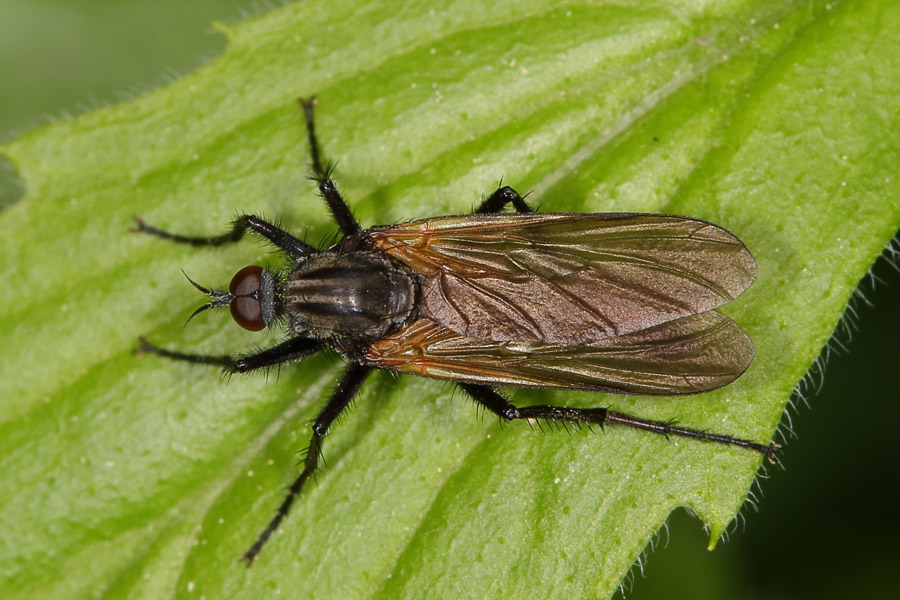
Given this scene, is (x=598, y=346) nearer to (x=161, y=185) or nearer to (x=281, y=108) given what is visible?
(x=281, y=108)

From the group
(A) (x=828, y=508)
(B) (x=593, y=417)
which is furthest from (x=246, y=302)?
(A) (x=828, y=508)

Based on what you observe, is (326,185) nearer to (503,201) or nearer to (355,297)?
(355,297)

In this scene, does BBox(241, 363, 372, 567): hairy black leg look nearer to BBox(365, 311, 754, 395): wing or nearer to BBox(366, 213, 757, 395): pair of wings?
BBox(366, 213, 757, 395): pair of wings

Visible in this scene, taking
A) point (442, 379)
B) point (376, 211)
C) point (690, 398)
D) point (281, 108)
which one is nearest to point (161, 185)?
point (281, 108)

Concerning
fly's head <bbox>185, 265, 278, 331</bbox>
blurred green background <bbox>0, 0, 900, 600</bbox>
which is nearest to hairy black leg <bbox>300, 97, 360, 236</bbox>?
fly's head <bbox>185, 265, 278, 331</bbox>

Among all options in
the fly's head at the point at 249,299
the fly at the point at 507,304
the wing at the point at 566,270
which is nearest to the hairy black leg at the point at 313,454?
the fly at the point at 507,304

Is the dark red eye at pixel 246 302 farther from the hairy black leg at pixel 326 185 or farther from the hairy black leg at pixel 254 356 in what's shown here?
the hairy black leg at pixel 326 185
